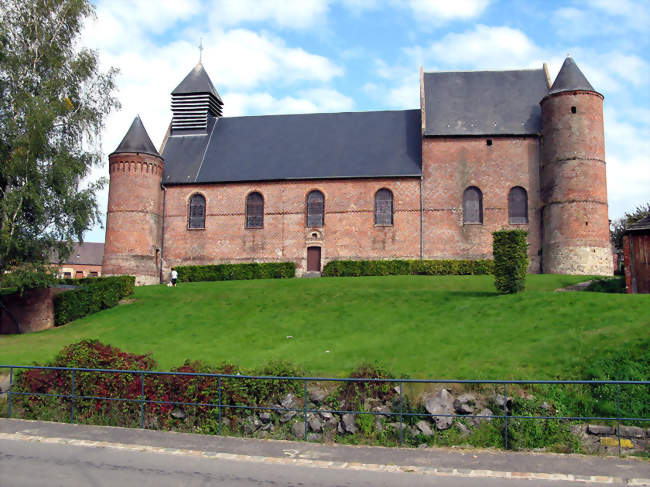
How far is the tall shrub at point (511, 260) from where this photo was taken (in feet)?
66.4

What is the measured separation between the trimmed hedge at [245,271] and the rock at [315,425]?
68.9 ft

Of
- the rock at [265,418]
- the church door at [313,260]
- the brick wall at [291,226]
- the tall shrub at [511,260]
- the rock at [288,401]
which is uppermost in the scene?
the brick wall at [291,226]

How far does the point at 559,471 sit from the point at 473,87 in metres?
31.9

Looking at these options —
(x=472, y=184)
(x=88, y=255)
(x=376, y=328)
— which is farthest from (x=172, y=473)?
(x=88, y=255)

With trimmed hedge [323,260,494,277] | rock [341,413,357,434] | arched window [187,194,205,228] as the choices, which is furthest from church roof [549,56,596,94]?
rock [341,413,357,434]

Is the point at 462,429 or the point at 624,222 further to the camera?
the point at 624,222

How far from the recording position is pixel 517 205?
33.2 metres

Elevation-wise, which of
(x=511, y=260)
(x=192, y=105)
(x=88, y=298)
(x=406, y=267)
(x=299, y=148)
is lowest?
(x=88, y=298)

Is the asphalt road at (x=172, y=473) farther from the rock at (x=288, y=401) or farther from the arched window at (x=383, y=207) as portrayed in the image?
the arched window at (x=383, y=207)

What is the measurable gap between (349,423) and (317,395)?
123 centimetres

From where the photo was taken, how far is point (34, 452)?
852 cm

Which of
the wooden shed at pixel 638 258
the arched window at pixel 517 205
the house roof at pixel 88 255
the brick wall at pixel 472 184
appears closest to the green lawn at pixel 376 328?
the wooden shed at pixel 638 258

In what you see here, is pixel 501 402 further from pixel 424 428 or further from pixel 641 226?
pixel 641 226

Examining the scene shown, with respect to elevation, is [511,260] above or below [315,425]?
above
